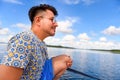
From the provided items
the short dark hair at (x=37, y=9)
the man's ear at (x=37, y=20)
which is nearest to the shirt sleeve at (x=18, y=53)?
the man's ear at (x=37, y=20)

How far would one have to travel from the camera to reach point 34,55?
3357mm

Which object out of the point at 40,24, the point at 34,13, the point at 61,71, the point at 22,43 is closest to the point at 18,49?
the point at 22,43

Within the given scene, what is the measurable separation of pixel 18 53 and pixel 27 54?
0.15 m

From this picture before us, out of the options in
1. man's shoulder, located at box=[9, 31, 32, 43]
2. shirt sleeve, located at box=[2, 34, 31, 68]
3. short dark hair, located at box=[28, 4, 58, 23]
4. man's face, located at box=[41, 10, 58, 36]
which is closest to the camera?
shirt sleeve, located at box=[2, 34, 31, 68]

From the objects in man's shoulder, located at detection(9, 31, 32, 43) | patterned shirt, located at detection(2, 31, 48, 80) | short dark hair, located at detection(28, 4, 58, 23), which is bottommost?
patterned shirt, located at detection(2, 31, 48, 80)

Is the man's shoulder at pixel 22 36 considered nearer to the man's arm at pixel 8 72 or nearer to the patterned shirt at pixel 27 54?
the patterned shirt at pixel 27 54

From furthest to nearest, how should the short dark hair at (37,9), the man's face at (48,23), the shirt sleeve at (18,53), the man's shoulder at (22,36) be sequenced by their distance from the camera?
the short dark hair at (37,9) → the man's face at (48,23) → the man's shoulder at (22,36) → the shirt sleeve at (18,53)

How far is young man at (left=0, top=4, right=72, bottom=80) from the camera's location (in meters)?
3.05

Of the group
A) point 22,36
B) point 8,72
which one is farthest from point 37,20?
point 8,72

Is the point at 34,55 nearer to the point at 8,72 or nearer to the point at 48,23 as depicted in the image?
the point at 8,72

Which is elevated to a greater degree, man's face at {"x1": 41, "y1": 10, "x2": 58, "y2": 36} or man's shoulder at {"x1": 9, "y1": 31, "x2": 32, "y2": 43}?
man's face at {"x1": 41, "y1": 10, "x2": 58, "y2": 36}

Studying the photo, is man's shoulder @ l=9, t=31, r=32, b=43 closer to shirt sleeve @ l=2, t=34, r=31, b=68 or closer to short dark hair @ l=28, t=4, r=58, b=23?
shirt sleeve @ l=2, t=34, r=31, b=68

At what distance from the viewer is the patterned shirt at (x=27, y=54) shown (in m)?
3.04

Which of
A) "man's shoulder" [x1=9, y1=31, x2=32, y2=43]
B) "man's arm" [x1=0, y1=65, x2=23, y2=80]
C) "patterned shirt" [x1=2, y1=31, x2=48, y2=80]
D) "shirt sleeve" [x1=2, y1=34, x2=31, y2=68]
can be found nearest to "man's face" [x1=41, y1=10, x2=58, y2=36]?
"patterned shirt" [x1=2, y1=31, x2=48, y2=80]
